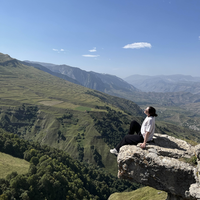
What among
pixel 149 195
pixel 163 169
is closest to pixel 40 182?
pixel 149 195

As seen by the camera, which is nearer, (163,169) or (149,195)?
(163,169)

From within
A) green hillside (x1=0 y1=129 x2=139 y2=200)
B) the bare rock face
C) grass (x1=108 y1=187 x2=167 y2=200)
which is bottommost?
green hillside (x1=0 y1=129 x2=139 y2=200)

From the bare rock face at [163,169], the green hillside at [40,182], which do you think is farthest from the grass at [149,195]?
the green hillside at [40,182]

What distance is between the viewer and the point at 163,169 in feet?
48.1

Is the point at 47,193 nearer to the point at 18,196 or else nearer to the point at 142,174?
the point at 18,196

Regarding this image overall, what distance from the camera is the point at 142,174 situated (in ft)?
52.2

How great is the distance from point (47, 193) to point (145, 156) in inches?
3373

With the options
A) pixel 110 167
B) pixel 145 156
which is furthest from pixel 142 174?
pixel 110 167

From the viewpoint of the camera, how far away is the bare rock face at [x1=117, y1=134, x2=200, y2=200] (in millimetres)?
13938

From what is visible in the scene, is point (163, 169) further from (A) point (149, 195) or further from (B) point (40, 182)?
(B) point (40, 182)

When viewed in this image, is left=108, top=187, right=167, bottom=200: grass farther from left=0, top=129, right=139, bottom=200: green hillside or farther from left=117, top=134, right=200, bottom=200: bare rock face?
left=0, top=129, right=139, bottom=200: green hillside

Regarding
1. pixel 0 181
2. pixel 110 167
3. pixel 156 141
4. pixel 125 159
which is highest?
pixel 156 141

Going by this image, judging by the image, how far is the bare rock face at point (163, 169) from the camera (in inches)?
549

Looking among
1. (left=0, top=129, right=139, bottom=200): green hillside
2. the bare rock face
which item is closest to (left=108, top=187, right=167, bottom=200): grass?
the bare rock face
